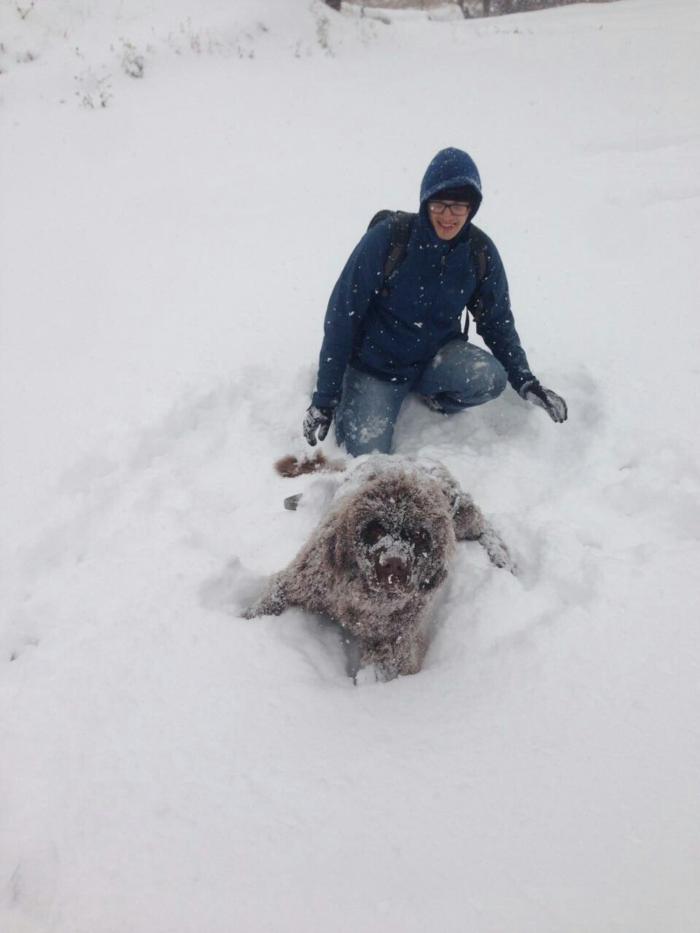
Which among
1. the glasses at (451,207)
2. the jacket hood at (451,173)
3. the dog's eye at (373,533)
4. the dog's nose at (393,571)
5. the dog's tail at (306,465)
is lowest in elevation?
the dog's tail at (306,465)

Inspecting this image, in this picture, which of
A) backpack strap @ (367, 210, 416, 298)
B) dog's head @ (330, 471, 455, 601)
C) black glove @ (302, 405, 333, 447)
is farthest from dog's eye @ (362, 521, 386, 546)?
backpack strap @ (367, 210, 416, 298)

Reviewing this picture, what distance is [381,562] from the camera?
2174mm

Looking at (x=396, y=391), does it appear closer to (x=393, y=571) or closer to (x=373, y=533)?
(x=373, y=533)

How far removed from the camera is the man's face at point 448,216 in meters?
2.88

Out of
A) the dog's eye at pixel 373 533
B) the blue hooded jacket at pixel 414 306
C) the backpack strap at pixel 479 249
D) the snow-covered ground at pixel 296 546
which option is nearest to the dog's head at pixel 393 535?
the dog's eye at pixel 373 533

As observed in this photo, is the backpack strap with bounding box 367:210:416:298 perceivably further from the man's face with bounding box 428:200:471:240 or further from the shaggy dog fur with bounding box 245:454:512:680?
the shaggy dog fur with bounding box 245:454:512:680

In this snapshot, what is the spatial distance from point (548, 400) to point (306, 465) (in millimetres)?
1602

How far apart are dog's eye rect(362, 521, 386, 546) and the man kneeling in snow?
1.28 m

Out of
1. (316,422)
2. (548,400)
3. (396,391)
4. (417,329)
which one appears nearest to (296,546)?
(316,422)

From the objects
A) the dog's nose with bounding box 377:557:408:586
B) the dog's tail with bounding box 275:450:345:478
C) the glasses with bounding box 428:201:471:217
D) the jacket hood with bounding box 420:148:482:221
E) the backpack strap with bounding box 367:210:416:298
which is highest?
the jacket hood with bounding box 420:148:482:221

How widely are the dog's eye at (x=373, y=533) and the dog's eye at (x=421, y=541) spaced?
0.13 m

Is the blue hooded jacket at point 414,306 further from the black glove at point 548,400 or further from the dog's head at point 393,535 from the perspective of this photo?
the dog's head at point 393,535

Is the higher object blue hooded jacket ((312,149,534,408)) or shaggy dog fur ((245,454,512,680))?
blue hooded jacket ((312,149,534,408))

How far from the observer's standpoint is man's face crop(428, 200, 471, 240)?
288 cm
